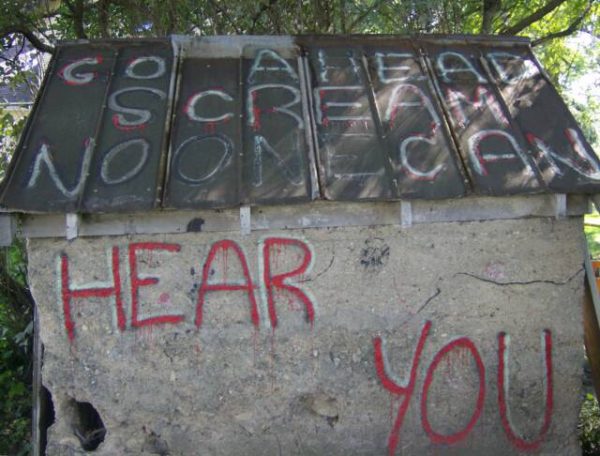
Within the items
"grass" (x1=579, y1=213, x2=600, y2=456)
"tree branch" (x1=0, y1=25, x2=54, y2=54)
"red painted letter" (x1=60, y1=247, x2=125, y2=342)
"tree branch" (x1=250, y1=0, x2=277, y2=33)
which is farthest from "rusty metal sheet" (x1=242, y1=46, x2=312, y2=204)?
"tree branch" (x1=0, y1=25, x2=54, y2=54)

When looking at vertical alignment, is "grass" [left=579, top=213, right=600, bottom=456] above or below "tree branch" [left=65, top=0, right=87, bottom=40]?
below

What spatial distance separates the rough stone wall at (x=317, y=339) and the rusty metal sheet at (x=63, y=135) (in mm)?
354

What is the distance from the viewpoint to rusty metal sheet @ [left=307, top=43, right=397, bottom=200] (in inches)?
133

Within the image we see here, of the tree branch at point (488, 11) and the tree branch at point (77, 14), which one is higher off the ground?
the tree branch at point (77, 14)

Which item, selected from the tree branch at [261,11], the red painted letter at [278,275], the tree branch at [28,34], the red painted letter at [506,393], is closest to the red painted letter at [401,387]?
the red painted letter at [506,393]

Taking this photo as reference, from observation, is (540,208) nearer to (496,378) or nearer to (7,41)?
(496,378)

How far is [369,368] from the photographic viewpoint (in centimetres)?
367

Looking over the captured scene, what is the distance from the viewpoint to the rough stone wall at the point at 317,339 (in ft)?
11.6

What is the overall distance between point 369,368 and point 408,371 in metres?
0.26

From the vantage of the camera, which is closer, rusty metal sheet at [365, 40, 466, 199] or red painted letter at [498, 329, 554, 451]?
rusty metal sheet at [365, 40, 466, 199]

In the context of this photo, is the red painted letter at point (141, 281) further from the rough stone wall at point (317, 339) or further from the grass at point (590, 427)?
the grass at point (590, 427)

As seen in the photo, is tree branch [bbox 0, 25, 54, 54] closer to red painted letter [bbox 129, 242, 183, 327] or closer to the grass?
red painted letter [bbox 129, 242, 183, 327]

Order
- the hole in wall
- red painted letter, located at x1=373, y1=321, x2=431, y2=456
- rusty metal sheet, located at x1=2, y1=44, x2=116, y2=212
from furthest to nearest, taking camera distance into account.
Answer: the hole in wall
red painted letter, located at x1=373, y1=321, x2=431, y2=456
rusty metal sheet, located at x1=2, y1=44, x2=116, y2=212

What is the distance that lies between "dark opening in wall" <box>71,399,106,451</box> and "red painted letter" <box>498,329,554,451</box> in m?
2.59
